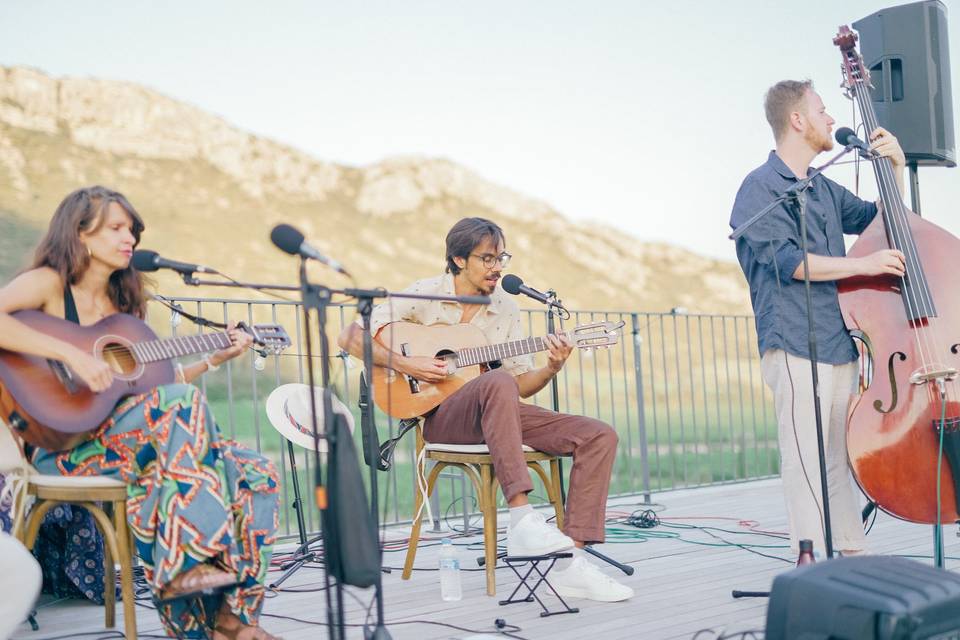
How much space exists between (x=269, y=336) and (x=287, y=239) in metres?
0.91

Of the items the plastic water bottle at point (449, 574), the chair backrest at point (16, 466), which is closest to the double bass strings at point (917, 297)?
the plastic water bottle at point (449, 574)

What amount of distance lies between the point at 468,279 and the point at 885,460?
1666 mm

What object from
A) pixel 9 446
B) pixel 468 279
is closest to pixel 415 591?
pixel 468 279

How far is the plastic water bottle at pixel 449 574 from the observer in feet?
10.2

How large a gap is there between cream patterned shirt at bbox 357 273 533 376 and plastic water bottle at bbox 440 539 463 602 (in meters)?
0.81

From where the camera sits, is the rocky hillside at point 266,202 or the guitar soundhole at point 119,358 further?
the rocky hillside at point 266,202

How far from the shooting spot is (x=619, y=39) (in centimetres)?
2562

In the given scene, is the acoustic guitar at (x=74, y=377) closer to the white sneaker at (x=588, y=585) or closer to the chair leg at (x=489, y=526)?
the chair leg at (x=489, y=526)

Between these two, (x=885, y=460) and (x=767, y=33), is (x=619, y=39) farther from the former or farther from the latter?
(x=885, y=460)

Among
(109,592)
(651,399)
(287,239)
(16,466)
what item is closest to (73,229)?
(16,466)

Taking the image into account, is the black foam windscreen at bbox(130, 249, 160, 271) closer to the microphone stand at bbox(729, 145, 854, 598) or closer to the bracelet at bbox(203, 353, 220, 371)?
the bracelet at bbox(203, 353, 220, 371)

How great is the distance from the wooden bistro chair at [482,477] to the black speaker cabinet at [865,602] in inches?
53.2

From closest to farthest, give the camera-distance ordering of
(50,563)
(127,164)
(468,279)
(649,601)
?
(649,601)
(50,563)
(468,279)
(127,164)

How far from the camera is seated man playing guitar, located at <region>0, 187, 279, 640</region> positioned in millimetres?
2371
